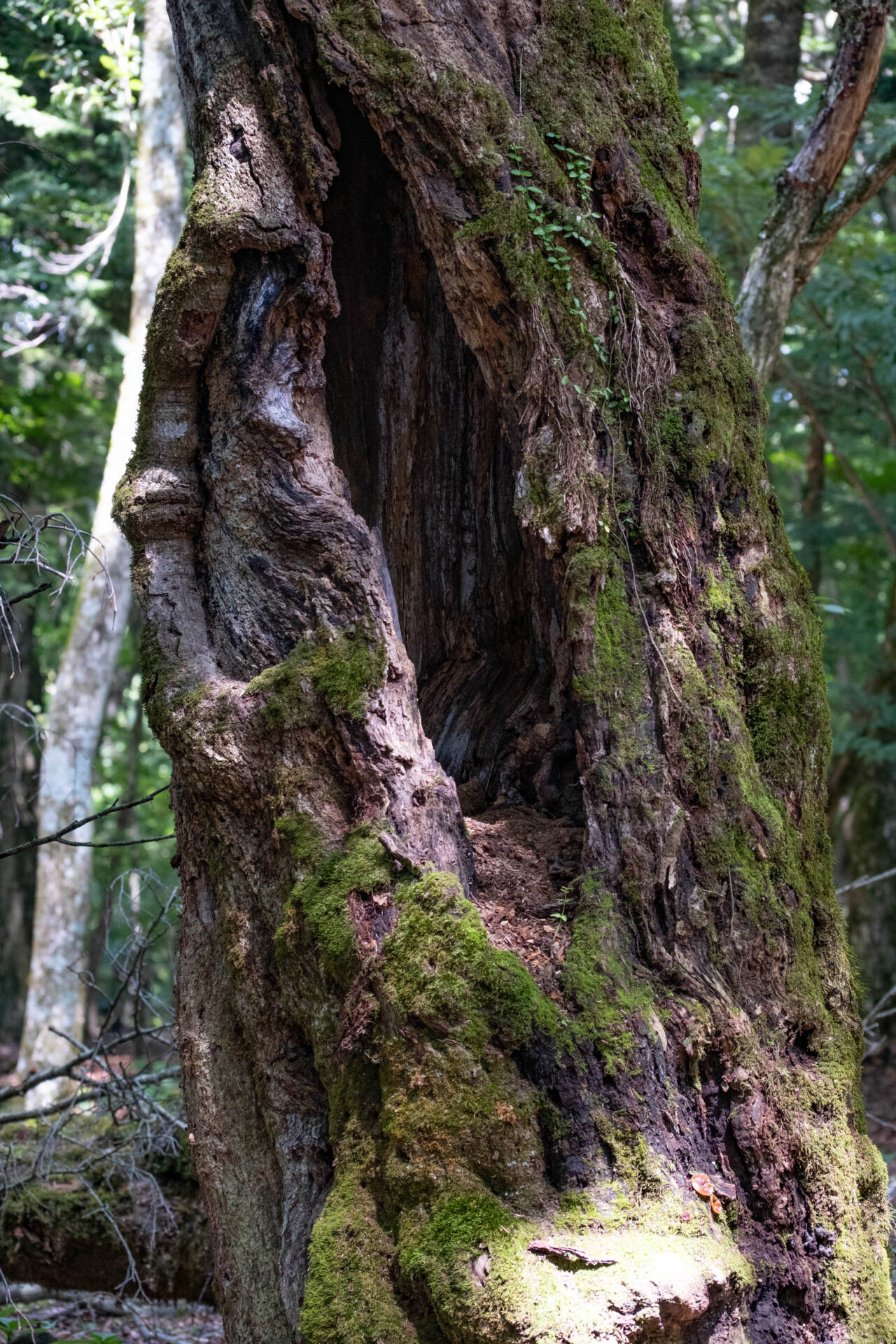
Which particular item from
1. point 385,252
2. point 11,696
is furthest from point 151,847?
point 385,252

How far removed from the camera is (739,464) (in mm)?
3371

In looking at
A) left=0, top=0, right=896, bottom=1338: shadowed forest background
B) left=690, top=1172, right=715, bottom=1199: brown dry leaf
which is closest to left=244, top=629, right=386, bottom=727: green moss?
left=690, top=1172, right=715, bottom=1199: brown dry leaf

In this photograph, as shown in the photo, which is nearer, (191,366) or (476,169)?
(476,169)

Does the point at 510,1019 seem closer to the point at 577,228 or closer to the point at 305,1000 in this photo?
the point at 305,1000

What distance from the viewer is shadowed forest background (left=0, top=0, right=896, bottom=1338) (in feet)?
28.5

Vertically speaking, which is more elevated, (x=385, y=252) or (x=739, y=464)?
(x=385, y=252)

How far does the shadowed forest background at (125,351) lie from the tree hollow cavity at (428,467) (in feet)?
6.55

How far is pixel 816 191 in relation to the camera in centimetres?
534

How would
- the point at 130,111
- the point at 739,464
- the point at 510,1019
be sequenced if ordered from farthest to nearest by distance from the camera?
the point at 130,111
the point at 739,464
the point at 510,1019

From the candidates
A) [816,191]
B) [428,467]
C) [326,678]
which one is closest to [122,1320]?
[326,678]

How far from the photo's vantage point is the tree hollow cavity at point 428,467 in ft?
12.9

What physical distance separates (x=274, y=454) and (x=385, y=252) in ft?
4.44

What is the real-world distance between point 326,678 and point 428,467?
1551 mm

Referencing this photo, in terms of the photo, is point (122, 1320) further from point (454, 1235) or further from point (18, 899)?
point (18, 899)
